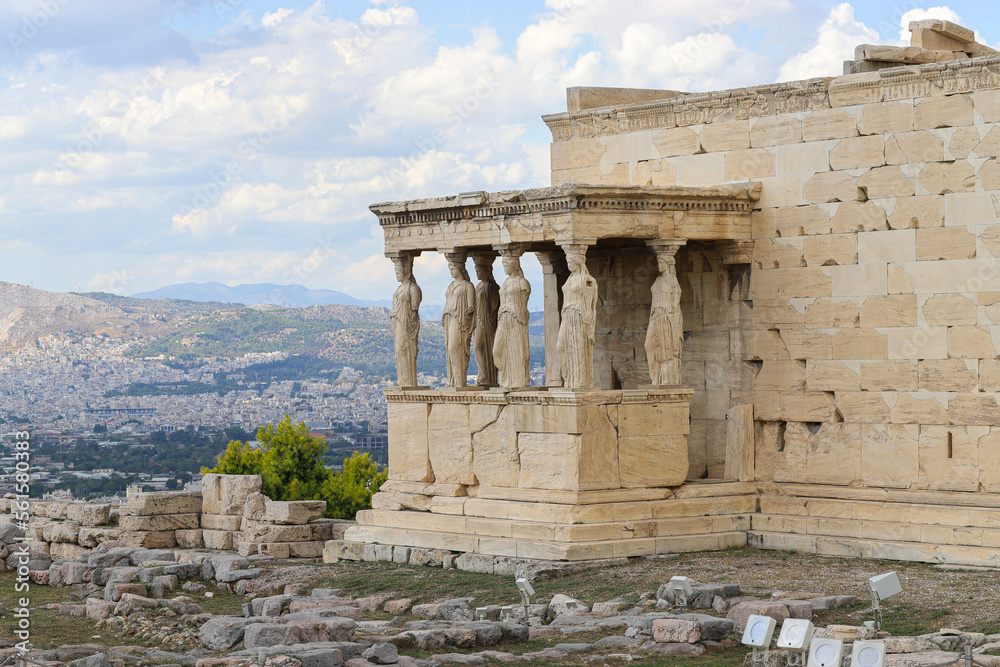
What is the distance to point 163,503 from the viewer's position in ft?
67.1

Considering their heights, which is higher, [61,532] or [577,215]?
[577,215]

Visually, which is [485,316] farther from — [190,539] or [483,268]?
[190,539]

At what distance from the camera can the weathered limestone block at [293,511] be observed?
19188 mm

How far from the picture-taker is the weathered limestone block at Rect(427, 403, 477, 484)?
1711 centimetres

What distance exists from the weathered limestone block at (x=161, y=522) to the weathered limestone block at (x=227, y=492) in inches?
9.0

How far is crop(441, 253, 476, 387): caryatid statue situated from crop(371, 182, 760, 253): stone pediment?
342 mm

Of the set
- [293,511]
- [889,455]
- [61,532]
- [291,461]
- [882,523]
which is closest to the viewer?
[882,523]

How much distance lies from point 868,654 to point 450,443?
7.91 meters

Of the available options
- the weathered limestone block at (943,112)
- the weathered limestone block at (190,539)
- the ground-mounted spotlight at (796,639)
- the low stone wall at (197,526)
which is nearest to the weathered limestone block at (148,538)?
the low stone wall at (197,526)

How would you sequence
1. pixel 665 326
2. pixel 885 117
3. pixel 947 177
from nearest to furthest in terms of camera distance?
pixel 947 177 < pixel 885 117 < pixel 665 326

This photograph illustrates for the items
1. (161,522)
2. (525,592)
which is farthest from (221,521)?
(525,592)

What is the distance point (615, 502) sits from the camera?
632 inches

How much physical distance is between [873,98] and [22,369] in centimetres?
4729

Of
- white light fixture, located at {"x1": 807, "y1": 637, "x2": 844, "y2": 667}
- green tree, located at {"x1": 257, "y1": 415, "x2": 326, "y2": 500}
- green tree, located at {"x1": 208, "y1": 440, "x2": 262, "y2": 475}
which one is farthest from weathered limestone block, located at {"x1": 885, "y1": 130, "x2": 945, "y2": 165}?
green tree, located at {"x1": 208, "y1": 440, "x2": 262, "y2": 475}
